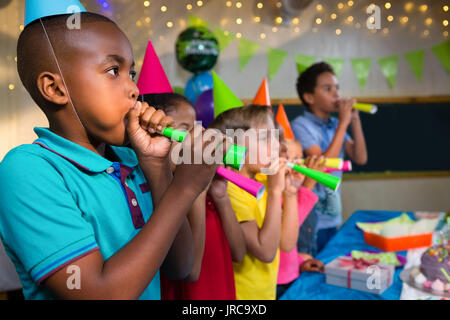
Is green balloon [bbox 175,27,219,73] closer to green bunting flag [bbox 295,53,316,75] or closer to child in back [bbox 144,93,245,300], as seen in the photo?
green bunting flag [bbox 295,53,316,75]

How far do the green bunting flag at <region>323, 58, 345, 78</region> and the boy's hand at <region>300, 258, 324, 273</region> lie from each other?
0.97 m

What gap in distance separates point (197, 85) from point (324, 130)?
603mm

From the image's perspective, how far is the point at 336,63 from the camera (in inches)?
65.9

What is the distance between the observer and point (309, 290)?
82 centimetres

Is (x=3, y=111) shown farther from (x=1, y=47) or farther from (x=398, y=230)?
(x=398, y=230)

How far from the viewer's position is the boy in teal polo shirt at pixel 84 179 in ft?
1.06

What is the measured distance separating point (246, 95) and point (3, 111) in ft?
4.32

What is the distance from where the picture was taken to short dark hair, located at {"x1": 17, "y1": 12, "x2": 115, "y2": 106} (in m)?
0.35

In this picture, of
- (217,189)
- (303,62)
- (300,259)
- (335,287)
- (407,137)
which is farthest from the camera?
(407,137)

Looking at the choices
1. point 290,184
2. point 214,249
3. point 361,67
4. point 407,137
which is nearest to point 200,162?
point 214,249

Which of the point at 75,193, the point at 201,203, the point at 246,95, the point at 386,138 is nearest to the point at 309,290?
the point at 201,203

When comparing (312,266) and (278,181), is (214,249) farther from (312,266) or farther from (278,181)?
(312,266)

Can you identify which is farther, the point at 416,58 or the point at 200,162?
the point at 416,58

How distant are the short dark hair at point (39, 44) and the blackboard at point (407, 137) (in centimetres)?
188
